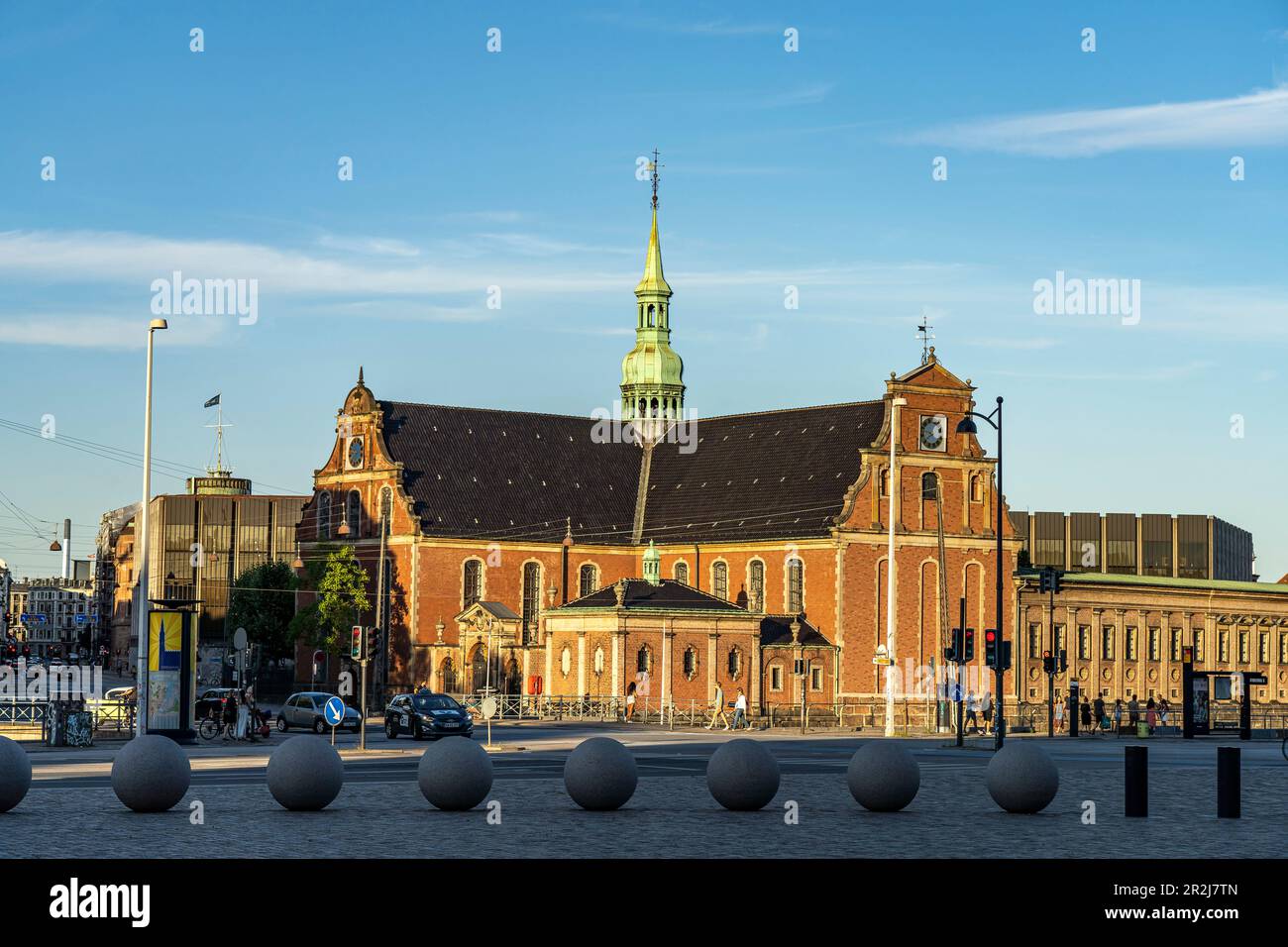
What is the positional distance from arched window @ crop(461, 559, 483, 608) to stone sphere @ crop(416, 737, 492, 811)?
7407 cm

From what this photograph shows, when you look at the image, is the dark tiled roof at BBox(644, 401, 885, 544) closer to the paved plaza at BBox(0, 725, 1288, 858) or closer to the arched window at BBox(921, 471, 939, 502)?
the arched window at BBox(921, 471, 939, 502)

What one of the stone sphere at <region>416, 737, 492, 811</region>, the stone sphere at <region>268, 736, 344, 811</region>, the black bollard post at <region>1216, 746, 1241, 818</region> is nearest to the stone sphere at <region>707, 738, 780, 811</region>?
the stone sphere at <region>416, 737, 492, 811</region>

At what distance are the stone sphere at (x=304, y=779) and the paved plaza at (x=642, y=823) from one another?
0.32m

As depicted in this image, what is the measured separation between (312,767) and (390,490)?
75290 mm

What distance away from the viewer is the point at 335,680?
3984 inches

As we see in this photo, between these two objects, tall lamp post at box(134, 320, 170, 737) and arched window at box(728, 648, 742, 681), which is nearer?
tall lamp post at box(134, 320, 170, 737)

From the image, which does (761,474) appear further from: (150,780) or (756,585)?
(150,780)

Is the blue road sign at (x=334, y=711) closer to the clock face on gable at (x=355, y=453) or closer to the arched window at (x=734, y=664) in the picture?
the arched window at (x=734, y=664)

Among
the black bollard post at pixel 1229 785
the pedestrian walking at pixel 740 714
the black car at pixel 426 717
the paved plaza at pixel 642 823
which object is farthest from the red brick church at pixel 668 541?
the black bollard post at pixel 1229 785

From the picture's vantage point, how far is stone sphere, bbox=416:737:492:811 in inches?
1089

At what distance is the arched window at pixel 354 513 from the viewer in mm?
103750

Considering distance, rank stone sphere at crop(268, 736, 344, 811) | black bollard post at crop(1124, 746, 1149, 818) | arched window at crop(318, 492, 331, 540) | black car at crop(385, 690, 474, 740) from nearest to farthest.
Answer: stone sphere at crop(268, 736, 344, 811), black bollard post at crop(1124, 746, 1149, 818), black car at crop(385, 690, 474, 740), arched window at crop(318, 492, 331, 540)

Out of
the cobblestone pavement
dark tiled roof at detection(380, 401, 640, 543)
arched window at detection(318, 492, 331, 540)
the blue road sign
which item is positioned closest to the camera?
the cobblestone pavement
